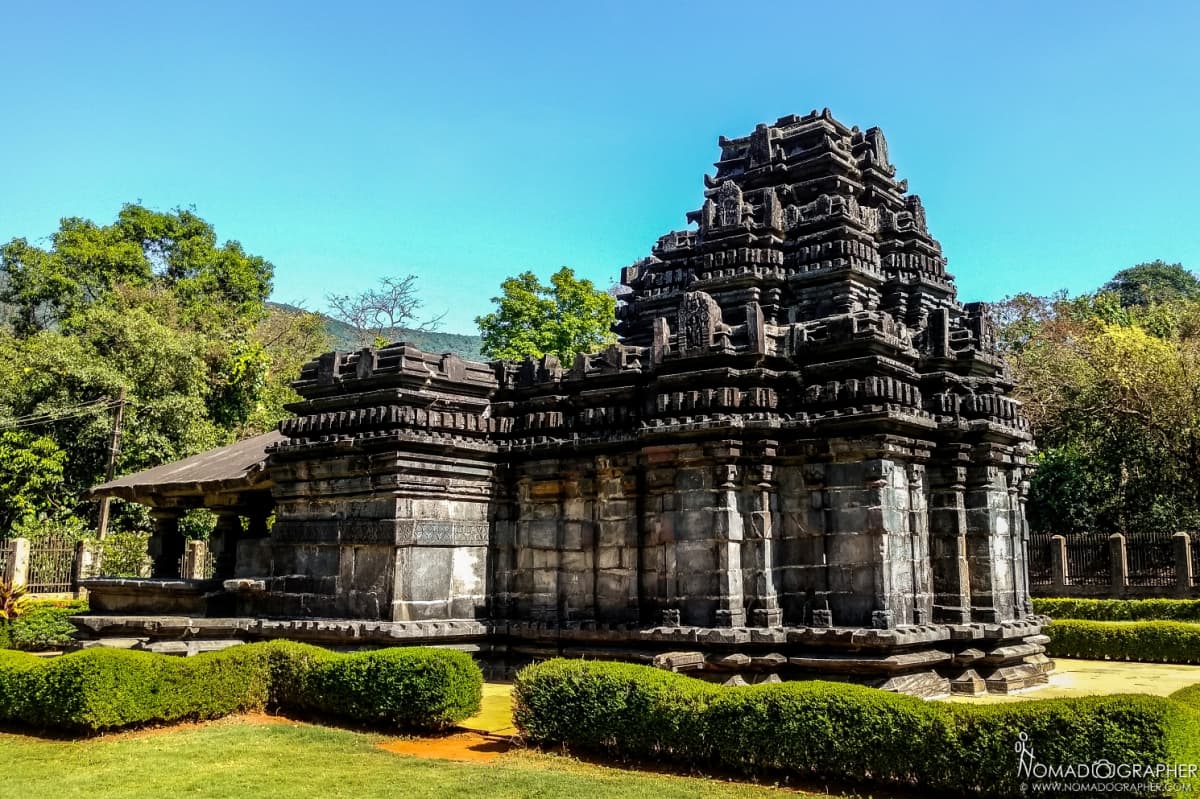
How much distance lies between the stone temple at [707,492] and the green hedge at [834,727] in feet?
6.24

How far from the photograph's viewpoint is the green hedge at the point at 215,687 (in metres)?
10.1

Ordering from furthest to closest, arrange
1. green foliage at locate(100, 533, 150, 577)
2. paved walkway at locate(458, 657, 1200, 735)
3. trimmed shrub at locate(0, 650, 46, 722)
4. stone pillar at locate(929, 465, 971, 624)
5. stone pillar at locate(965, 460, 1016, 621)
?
green foliage at locate(100, 533, 150, 577) < stone pillar at locate(965, 460, 1016, 621) < stone pillar at locate(929, 465, 971, 624) < paved walkway at locate(458, 657, 1200, 735) < trimmed shrub at locate(0, 650, 46, 722)

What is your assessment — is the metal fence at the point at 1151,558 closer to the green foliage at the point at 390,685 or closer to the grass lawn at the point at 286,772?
the green foliage at the point at 390,685

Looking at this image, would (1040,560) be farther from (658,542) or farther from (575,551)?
(658,542)

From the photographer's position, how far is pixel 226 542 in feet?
56.4

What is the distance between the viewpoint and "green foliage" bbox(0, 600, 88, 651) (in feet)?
57.8

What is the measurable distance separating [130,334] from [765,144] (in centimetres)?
2349

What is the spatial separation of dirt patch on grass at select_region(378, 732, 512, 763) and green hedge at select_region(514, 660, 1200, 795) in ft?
1.23

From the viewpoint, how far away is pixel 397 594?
1259 cm

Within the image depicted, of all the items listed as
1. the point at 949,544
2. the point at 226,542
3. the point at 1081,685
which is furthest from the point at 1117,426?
the point at 226,542

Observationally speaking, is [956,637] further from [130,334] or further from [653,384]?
[130,334]

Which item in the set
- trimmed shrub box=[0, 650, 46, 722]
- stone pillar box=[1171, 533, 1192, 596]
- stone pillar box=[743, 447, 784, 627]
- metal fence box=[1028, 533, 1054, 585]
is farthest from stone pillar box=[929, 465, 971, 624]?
metal fence box=[1028, 533, 1054, 585]

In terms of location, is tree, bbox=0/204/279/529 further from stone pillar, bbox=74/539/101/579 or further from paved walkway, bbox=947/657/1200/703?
paved walkway, bbox=947/657/1200/703

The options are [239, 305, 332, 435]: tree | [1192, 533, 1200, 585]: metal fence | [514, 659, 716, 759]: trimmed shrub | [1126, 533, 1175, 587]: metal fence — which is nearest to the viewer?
[514, 659, 716, 759]: trimmed shrub
